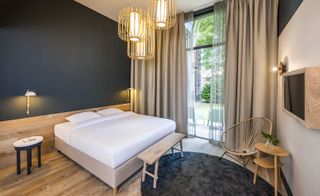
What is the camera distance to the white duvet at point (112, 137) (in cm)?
194

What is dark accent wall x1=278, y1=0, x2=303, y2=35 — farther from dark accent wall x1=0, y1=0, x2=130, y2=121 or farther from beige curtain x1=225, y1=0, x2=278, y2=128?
dark accent wall x1=0, y1=0, x2=130, y2=121

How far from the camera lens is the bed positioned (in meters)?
1.92

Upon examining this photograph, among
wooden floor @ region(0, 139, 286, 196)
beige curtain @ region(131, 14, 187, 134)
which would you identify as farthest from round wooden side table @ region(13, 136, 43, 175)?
beige curtain @ region(131, 14, 187, 134)

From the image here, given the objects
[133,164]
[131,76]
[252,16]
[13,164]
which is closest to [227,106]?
[252,16]

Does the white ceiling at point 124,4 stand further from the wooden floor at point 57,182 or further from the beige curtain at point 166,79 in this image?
the wooden floor at point 57,182

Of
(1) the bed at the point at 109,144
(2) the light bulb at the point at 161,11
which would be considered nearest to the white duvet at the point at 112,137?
(1) the bed at the point at 109,144

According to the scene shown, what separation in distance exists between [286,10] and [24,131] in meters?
4.93

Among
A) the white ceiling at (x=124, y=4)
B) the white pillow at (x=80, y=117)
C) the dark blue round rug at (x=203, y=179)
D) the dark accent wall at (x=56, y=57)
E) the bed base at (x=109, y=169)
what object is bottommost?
the dark blue round rug at (x=203, y=179)

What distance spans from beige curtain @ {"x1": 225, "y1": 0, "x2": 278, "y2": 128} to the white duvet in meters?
1.54

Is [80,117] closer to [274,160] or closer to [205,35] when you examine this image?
[274,160]

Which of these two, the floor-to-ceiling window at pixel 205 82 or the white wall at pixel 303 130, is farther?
the floor-to-ceiling window at pixel 205 82

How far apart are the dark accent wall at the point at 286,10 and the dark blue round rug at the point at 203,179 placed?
2444 mm

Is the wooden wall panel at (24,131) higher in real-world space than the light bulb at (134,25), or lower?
lower

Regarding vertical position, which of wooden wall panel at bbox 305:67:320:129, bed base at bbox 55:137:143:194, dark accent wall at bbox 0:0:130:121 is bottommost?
bed base at bbox 55:137:143:194
